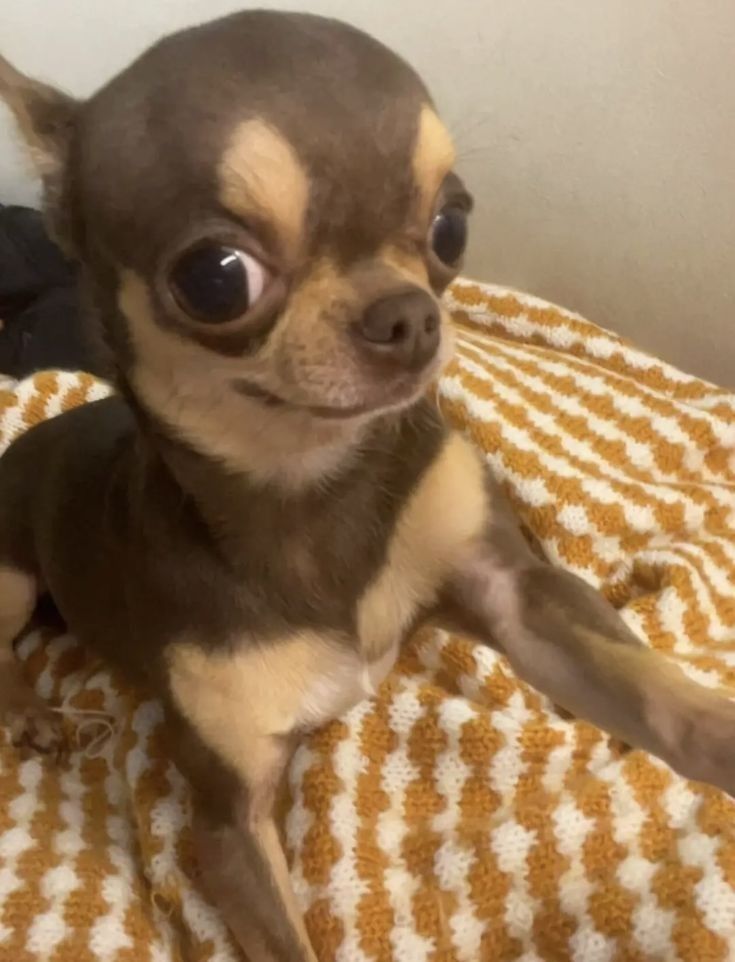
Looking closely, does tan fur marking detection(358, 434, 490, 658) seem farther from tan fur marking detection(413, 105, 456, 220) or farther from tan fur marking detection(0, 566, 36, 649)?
tan fur marking detection(0, 566, 36, 649)

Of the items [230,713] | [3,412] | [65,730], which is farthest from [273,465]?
[3,412]

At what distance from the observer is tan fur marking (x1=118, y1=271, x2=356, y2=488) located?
38.6 inches

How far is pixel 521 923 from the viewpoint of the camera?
1188 millimetres

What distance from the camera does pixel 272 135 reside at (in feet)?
2.82

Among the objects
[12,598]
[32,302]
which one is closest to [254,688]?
[12,598]

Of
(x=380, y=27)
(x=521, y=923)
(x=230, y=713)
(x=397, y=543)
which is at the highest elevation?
(x=380, y=27)

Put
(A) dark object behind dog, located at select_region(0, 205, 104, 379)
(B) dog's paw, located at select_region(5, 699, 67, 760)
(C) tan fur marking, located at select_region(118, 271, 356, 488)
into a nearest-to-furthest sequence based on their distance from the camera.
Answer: (C) tan fur marking, located at select_region(118, 271, 356, 488), (B) dog's paw, located at select_region(5, 699, 67, 760), (A) dark object behind dog, located at select_region(0, 205, 104, 379)

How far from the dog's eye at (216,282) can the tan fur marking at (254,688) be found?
14.6 inches

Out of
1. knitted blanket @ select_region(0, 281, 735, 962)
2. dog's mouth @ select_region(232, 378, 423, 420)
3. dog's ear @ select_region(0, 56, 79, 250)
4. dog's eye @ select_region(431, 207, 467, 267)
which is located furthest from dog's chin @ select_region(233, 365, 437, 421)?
knitted blanket @ select_region(0, 281, 735, 962)

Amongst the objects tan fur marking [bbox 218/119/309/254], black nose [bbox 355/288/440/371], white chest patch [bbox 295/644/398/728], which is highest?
tan fur marking [bbox 218/119/309/254]

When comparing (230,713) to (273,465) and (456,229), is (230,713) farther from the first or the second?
(456,229)

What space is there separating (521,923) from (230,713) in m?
0.37

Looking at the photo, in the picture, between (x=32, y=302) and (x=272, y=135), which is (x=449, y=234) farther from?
(x=32, y=302)

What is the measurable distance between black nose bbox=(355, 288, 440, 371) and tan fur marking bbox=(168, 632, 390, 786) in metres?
0.36
